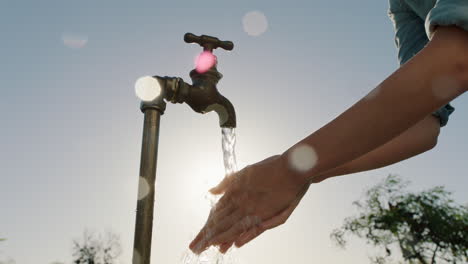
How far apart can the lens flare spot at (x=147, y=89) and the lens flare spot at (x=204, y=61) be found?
371mm

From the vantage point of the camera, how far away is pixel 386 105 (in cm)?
110

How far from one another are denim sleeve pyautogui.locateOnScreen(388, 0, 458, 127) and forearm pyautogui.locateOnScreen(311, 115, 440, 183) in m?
0.12

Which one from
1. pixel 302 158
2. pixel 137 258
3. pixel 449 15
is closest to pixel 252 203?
pixel 302 158

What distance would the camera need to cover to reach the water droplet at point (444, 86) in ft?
3.52

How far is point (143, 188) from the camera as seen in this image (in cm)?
199

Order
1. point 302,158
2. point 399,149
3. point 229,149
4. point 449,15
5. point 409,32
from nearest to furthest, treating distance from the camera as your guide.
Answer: point 449,15 → point 302,158 → point 399,149 → point 409,32 → point 229,149

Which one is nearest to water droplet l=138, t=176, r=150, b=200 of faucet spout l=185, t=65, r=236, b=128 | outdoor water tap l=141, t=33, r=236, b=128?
outdoor water tap l=141, t=33, r=236, b=128

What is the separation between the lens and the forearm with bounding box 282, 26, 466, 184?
1.07 m

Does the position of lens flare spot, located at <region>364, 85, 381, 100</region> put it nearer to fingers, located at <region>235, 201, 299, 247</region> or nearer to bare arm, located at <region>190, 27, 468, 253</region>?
bare arm, located at <region>190, 27, 468, 253</region>

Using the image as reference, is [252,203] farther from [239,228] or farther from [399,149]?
[399,149]

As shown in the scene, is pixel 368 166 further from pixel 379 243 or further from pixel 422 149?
pixel 379 243

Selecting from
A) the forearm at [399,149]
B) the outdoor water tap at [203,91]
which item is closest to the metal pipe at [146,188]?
the outdoor water tap at [203,91]

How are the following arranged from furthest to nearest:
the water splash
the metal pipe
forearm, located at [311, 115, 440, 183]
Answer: the water splash, the metal pipe, forearm, located at [311, 115, 440, 183]

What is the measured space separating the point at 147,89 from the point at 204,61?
47 cm
